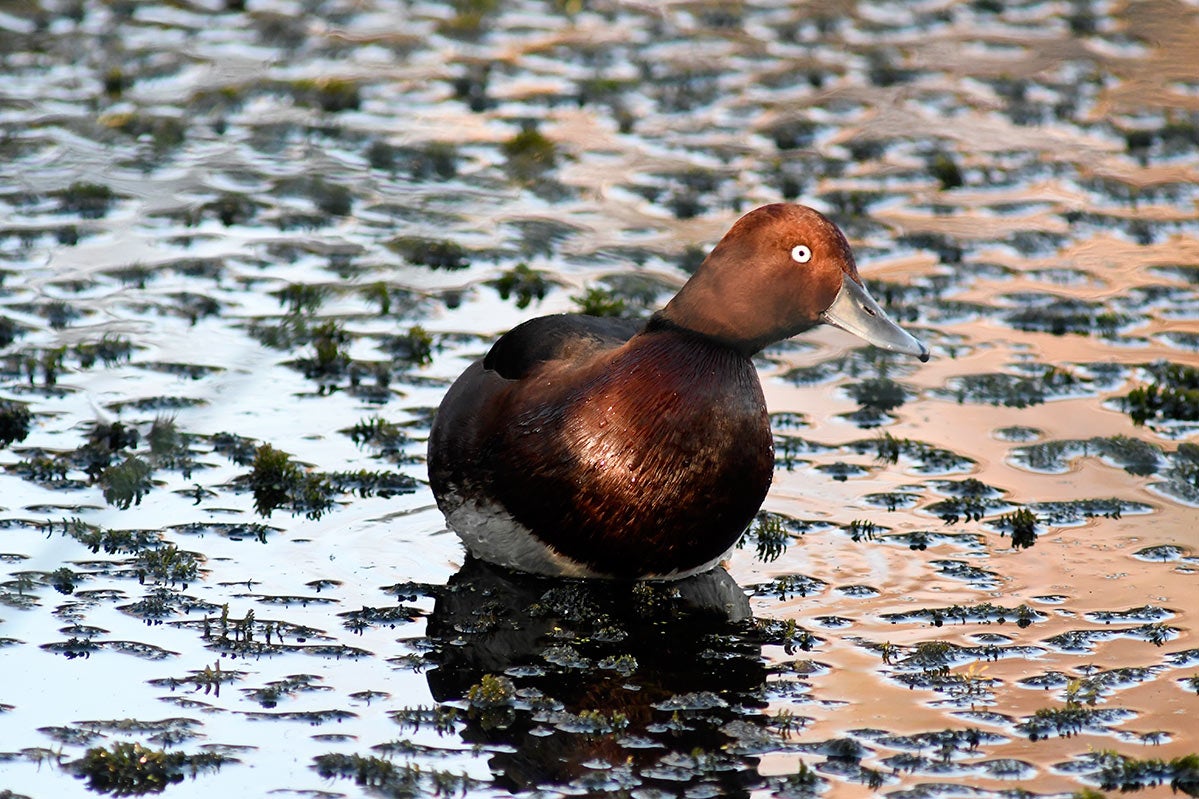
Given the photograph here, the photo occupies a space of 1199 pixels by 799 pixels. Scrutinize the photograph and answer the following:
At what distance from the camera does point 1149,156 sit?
13086 mm

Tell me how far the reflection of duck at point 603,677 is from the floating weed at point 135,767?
2.91 ft

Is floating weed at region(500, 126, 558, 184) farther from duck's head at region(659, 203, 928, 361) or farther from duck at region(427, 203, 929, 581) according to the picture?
duck's head at region(659, 203, 928, 361)

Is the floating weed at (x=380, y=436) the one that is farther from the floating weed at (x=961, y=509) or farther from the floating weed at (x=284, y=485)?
the floating weed at (x=961, y=509)

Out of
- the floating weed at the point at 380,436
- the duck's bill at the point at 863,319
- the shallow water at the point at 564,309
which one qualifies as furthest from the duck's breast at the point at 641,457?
the floating weed at the point at 380,436

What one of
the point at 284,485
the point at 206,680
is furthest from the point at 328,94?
the point at 206,680

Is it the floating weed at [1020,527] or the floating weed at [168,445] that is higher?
the floating weed at [1020,527]

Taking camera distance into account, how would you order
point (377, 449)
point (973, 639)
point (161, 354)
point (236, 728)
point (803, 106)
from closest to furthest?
point (236, 728), point (973, 639), point (377, 449), point (161, 354), point (803, 106)

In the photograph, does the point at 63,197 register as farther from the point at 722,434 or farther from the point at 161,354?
the point at 722,434

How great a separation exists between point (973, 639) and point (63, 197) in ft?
23.7

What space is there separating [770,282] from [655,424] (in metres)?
0.72

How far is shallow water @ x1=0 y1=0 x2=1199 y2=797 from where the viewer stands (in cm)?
590

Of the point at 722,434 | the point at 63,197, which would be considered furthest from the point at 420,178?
the point at 722,434

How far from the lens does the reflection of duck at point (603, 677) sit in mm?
5629

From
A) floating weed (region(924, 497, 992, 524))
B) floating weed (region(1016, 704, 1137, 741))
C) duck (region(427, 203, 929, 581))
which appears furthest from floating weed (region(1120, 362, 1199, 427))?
floating weed (region(1016, 704, 1137, 741))
